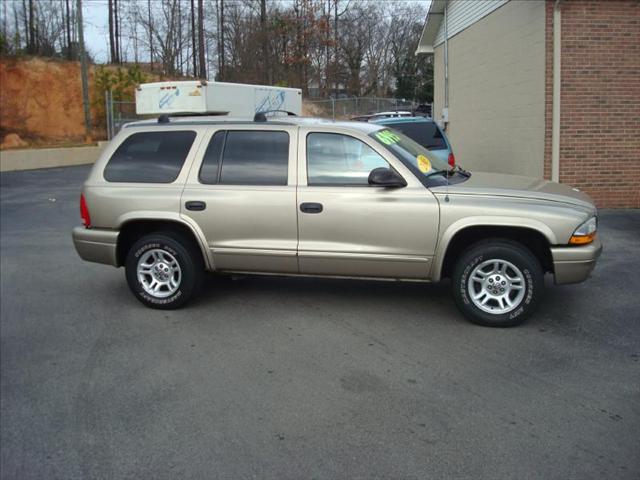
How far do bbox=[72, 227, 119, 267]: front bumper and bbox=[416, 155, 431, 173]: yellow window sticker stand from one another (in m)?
2.95

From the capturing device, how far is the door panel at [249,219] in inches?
250

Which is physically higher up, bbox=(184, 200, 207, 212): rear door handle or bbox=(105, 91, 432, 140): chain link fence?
bbox=(105, 91, 432, 140): chain link fence

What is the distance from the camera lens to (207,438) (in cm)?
408

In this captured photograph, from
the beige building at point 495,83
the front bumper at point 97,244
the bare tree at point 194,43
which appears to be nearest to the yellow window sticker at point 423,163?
the front bumper at point 97,244

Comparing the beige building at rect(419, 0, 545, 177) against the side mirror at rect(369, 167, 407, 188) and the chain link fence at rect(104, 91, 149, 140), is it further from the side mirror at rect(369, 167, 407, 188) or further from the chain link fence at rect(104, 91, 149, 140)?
the chain link fence at rect(104, 91, 149, 140)

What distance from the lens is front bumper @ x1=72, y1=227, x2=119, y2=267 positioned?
679 centimetres

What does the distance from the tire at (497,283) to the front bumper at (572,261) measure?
0.52ft

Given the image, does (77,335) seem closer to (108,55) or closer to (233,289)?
(233,289)

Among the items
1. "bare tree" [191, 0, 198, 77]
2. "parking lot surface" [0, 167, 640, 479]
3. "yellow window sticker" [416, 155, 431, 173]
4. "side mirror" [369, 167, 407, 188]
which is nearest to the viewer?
"parking lot surface" [0, 167, 640, 479]

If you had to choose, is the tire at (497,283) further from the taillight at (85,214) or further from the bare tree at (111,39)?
the bare tree at (111,39)

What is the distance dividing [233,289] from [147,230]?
116cm

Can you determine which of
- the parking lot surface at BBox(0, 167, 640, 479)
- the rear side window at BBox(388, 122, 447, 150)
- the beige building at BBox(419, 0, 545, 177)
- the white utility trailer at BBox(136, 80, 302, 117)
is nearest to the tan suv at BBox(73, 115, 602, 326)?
the parking lot surface at BBox(0, 167, 640, 479)

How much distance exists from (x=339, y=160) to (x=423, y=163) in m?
0.78

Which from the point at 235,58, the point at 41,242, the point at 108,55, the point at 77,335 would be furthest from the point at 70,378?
the point at 108,55
